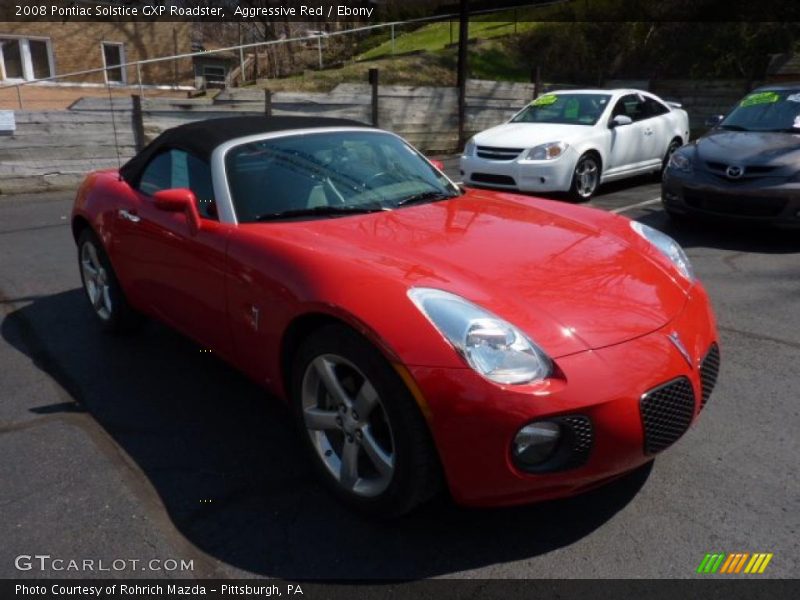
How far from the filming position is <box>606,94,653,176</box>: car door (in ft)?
29.7

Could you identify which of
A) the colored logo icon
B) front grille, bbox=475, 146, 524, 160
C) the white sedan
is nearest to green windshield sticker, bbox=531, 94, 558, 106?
the white sedan

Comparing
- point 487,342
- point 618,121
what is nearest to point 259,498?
point 487,342

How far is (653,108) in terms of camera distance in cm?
998

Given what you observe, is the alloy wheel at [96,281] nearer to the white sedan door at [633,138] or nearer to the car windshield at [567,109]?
the car windshield at [567,109]

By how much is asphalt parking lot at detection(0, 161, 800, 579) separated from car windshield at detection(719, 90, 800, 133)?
3522mm

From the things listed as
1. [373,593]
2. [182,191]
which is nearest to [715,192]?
[182,191]

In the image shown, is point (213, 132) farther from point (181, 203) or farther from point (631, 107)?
point (631, 107)

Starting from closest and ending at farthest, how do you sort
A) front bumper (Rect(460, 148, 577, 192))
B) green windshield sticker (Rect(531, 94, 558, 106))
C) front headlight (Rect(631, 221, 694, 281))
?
front headlight (Rect(631, 221, 694, 281)), front bumper (Rect(460, 148, 577, 192)), green windshield sticker (Rect(531, 94, 558, 106))

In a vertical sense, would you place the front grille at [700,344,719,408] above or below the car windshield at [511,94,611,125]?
below

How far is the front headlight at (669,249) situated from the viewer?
303cm

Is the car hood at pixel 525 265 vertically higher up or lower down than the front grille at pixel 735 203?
higher up

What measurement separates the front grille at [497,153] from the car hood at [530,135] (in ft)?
0.15

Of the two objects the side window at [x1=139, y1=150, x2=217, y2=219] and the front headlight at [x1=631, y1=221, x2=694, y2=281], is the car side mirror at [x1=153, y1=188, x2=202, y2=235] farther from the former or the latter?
the front headlight at [x1=631, y1=221, x2=694, y2=281]

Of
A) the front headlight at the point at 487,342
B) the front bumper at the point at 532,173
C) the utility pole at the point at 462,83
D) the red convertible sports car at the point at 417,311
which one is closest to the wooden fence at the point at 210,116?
the utility pole at the point at 462,83
